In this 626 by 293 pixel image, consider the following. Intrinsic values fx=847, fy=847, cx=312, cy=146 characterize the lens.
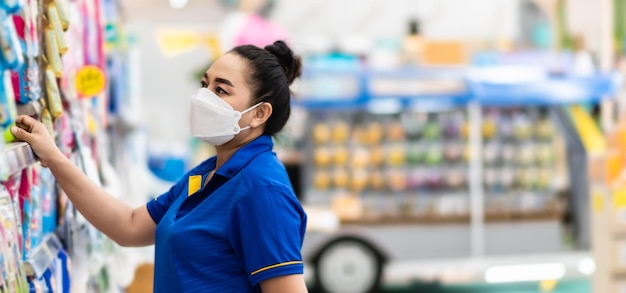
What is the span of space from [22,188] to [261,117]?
1.91 feet

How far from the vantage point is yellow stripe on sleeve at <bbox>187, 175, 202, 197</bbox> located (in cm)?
208

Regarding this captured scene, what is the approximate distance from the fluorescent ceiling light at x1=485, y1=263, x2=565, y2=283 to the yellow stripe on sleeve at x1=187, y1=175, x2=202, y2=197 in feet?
21.8

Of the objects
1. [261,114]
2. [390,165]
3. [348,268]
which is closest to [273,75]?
[261,114]

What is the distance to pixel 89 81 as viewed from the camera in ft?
8.54

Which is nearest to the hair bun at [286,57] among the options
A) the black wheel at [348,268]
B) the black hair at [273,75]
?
the black hair at [273,75]

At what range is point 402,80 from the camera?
8148 mm

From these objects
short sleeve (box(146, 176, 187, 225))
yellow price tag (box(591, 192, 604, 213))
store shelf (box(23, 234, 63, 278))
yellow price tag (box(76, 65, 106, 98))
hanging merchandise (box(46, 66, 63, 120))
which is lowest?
yellow price tag (box(591, 192, 604, 213))

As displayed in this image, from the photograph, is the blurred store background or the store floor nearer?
the blurred store background

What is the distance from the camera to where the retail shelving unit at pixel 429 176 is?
321 inches

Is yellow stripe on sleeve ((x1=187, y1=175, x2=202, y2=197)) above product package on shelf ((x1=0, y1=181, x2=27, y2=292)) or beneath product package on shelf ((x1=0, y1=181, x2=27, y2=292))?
above

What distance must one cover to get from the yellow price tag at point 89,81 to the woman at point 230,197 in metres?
0.53

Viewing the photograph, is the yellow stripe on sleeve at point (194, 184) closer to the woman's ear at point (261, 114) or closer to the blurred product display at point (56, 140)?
the woman's ear at point (261, 114)

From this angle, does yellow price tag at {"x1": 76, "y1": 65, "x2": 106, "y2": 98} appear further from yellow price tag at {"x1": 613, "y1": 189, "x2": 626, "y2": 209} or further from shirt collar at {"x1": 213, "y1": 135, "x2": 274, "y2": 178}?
yellow price tag at {"x1": 613, "y1": 189, "x2": 626, "y2": 209}

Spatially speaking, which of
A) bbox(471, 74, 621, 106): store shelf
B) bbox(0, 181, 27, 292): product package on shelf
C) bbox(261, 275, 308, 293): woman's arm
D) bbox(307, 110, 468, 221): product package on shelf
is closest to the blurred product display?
bbox(0, 181, 27, 292): product package on shelf
